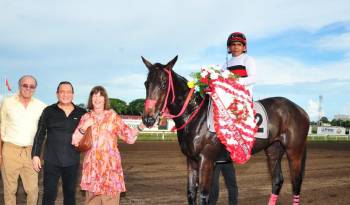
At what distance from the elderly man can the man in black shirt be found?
1.22ft

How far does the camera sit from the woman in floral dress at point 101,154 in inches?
171

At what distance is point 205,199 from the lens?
4875mm

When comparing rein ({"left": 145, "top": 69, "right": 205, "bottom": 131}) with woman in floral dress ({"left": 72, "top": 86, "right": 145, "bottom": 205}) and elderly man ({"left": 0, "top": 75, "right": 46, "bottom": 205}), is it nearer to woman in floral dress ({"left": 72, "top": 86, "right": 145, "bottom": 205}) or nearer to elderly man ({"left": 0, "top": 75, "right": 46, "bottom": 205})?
woman in floral dress ({"left": 72, "top": 86, "right": 145, "bottom": 205})

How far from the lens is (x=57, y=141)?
468cm

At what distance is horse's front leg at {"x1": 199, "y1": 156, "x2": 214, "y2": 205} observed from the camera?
4.81 m

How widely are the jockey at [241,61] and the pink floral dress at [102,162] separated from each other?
6.96 ft

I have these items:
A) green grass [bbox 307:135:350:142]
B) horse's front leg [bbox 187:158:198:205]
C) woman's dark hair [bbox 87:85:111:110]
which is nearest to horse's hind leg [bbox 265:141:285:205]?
horse's front leg [bbox 187:158:198:205]

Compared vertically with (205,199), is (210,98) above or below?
above

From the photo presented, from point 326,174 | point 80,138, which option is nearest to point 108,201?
point 80,138

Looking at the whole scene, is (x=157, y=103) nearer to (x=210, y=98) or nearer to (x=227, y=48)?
(x=210, y=98)

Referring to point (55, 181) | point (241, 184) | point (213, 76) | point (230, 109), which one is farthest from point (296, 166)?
point (55, 181)

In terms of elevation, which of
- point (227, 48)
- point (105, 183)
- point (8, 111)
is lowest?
point (105, 183)

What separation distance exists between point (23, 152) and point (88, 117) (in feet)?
4.01

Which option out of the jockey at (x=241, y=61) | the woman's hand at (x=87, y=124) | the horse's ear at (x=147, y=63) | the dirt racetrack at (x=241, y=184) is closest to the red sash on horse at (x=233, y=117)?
the jockey at (x=241, y=61)
